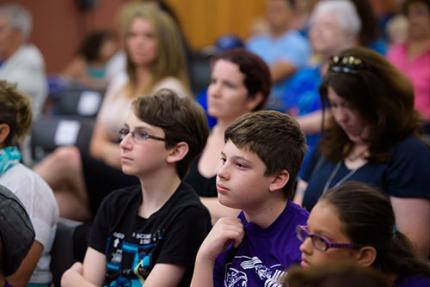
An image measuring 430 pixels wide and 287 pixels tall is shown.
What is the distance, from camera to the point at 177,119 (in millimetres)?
2471

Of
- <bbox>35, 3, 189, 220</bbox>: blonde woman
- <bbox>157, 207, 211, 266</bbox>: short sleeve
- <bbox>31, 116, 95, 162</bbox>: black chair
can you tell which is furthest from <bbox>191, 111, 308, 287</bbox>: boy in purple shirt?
<bbox>31, 116, 95, 162</bbox>: black chair

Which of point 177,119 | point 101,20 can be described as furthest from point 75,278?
point 101,20

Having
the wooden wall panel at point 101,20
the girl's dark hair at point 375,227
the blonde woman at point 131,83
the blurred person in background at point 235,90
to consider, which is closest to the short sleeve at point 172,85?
the blonde woman at point 131,83

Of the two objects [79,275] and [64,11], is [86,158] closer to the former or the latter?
[79,275]

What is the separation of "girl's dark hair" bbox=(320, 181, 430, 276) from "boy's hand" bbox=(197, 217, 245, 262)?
312mm

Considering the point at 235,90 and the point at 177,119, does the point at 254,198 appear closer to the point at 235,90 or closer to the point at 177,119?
the point at 177,119

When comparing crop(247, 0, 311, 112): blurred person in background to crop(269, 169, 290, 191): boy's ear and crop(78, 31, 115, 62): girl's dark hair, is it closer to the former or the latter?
crop(78, 31, 115, 62): girl's dark hair

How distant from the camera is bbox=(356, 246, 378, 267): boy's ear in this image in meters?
1.82

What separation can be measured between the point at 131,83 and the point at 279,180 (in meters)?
2.14

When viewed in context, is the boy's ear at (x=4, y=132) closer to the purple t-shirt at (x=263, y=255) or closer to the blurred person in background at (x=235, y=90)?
the blurred person in background at (x=235, y=90)

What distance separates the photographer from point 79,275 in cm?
244

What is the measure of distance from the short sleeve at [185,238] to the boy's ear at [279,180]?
0.32 metres

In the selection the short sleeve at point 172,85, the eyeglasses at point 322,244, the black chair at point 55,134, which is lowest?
the black chair at point 55,134

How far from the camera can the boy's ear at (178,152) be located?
2.47m
